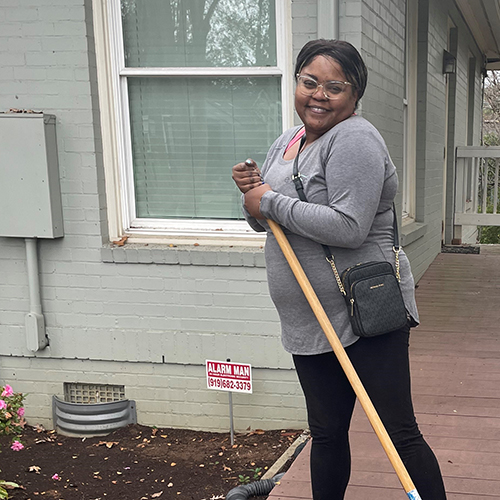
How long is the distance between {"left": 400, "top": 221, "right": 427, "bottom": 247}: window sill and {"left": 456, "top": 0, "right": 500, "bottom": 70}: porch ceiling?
3.26m

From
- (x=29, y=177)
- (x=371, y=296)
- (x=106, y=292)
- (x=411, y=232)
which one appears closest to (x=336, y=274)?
(x=371, y=296)

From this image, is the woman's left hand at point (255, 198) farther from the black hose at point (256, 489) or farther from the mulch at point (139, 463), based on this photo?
the mulch at point (139, 463)

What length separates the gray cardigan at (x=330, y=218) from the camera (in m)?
1.93

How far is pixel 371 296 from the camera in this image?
6.51 ft

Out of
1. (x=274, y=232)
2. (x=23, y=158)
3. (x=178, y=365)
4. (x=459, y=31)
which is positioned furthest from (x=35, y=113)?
(x=459, y=31)

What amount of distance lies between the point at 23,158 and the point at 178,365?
63.6 inches

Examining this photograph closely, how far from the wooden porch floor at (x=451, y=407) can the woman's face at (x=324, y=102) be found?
163 centimetres

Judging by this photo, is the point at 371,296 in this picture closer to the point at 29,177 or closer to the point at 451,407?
the point at 451,407

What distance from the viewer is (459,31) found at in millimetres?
9422

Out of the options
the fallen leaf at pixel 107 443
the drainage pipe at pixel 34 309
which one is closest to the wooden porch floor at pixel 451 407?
the fallen leaf at pixel 107 443

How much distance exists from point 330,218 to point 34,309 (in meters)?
2.95

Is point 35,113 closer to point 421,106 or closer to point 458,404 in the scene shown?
point 458,404

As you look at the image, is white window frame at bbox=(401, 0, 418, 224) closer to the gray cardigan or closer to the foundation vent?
the foundation vent

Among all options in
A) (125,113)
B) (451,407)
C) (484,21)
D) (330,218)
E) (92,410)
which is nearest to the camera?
(330,218)
